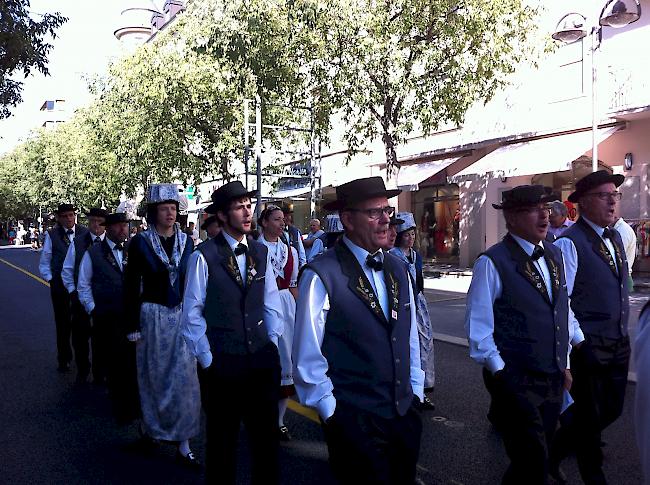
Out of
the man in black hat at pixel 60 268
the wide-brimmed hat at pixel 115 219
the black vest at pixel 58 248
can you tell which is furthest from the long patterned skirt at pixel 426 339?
the black vest at pixel 58 248

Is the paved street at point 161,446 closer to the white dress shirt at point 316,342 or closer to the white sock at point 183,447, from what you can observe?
the white sock at point 183,447

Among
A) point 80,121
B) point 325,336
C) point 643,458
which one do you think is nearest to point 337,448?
point 325,336

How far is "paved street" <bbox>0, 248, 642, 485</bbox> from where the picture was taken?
4719 mm

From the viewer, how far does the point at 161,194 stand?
5164 mm

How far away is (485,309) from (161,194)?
8.92 ft

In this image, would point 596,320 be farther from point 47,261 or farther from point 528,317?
point 47,261

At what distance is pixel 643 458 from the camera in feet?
4.85

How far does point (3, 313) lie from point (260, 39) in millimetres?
8596

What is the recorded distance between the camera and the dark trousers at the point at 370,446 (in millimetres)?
2766

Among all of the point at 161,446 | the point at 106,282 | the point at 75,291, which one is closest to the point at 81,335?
the point at 75,291

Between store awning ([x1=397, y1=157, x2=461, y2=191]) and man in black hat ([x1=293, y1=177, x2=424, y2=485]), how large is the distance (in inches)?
728

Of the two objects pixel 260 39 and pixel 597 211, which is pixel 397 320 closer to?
pixel 597 211

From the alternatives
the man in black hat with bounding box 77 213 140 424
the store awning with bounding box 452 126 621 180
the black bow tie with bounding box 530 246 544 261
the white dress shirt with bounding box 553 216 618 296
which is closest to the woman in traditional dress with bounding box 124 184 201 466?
the man in black hat with bounding box 77 213 140 424

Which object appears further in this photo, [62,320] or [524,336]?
[62,320]
